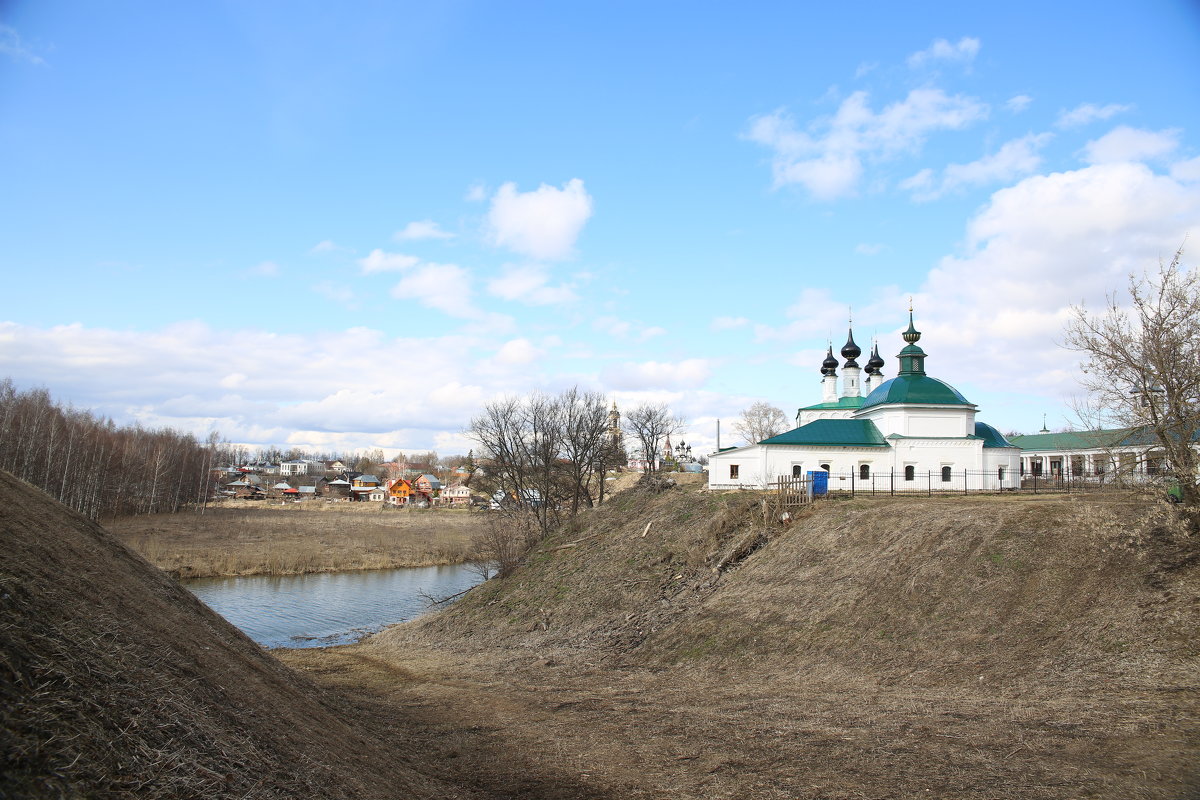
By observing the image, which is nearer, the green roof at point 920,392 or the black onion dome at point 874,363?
the green roof at point 920,392

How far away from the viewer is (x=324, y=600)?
1425 inches

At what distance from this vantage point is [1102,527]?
15805mm

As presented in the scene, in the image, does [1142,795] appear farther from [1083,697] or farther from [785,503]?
[785,503]

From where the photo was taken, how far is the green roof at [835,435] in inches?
1529

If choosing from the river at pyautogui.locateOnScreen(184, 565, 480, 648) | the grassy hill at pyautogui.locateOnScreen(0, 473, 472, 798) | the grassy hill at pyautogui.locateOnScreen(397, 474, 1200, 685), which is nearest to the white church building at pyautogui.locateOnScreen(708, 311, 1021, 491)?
the grassy hill at pyautogui.locateOnScreen(397, 474, 1200, 685)

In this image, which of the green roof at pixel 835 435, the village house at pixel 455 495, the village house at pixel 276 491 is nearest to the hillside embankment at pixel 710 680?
the green roof at pixel 835 435

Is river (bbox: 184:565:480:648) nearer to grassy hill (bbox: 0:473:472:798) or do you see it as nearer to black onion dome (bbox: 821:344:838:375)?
grassy hill (bbox: 0:473:472:798)

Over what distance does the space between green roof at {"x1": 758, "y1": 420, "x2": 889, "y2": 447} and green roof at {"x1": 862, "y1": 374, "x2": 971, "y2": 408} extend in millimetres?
1790

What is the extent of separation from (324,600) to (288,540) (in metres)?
19.0

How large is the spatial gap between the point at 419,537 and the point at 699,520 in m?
35.2

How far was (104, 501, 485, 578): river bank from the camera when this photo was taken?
43.2 meters

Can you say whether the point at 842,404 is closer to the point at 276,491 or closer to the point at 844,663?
the point at 844,663

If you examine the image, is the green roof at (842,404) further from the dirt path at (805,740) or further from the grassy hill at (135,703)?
the grassy hill at (135,703)

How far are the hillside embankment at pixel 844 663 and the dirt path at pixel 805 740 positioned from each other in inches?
1.9
